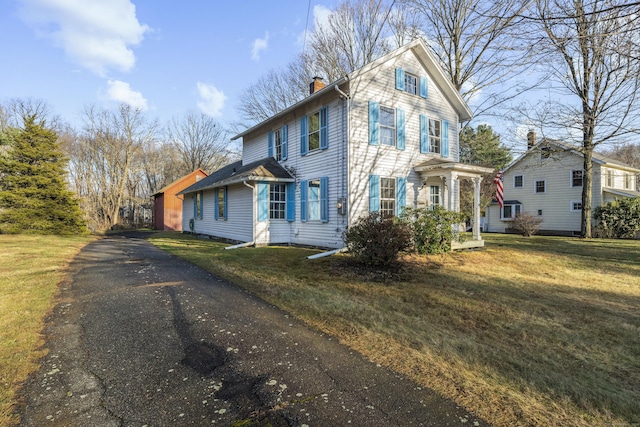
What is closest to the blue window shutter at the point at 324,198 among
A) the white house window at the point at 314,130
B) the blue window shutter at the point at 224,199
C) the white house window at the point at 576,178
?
the white house window at the point at 314,130

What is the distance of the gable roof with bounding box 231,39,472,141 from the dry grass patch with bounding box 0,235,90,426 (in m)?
9.10

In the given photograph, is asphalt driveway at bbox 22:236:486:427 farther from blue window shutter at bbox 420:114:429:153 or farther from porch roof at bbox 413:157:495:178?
blue window shutter at bbox 420:114:429:153

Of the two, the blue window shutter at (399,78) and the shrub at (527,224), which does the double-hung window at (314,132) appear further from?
the shrub at (527,224)

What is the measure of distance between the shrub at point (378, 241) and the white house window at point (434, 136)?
6.68m

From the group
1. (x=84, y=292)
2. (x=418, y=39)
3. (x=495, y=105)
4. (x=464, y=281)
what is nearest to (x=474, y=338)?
(x=464, y=281)

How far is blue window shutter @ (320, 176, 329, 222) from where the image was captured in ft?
37.3

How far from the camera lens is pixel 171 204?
26703 millimetres

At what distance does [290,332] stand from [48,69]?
1651cm

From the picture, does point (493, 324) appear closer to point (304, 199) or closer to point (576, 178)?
point (304, 199)

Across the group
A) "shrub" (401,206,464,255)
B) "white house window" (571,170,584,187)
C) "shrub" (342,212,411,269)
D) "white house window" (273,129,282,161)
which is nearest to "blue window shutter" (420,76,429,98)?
"shrub" (401,206,464,255)

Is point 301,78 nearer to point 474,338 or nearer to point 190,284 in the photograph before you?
point 190,284

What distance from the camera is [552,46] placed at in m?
4.71

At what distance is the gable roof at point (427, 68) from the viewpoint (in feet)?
35.0

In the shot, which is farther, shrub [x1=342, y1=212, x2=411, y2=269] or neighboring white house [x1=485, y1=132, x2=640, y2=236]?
neighboring white house [x1=485, y1=132, x2=640, y2=236]
